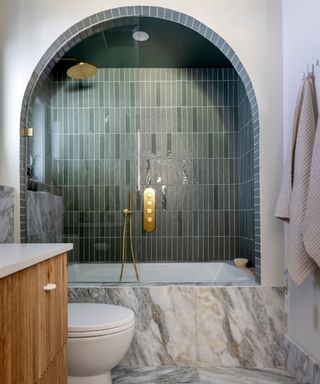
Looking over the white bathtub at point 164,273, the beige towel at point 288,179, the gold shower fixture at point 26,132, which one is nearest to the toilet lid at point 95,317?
the white bathtub at point 164,273

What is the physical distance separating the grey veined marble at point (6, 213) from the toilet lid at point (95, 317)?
57 centimetres

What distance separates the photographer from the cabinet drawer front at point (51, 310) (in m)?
1.12

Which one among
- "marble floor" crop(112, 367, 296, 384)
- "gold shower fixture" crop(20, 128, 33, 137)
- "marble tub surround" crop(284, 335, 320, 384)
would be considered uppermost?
"gold shower fixture" crop(20, 128, 33, 137)

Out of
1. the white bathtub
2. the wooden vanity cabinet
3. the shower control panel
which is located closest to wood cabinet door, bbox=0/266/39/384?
the wooden vanity cabinet

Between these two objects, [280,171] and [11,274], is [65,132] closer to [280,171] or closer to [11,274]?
[280,171]

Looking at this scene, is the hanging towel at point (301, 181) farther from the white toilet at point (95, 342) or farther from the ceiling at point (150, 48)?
the ceiling at point (150, 48)

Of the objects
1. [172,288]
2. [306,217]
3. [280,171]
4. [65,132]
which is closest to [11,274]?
[306,217]

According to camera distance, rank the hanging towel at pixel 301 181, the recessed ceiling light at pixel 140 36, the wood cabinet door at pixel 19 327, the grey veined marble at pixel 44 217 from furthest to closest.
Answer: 1. the recessed ceiling light at pixel 140 36
2. the grey veined marble at pixel 44 217
3. the hanging towel at pixel 301 181
4. the wood cabinet door at pixel 19 327

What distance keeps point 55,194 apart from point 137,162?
0.73 metres

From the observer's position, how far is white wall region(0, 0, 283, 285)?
2.39m

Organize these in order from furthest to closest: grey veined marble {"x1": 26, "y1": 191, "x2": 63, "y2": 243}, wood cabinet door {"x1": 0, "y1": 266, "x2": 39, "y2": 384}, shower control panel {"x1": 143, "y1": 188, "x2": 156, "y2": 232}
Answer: shower control panel {"x1": 143, "y1": 188, "x2": 156, "y2": 232}, grey veined marble {"x1": 26, "y1": 191, "x2": 63, "y2": 243}, wood cabinet door {"x1": 0, "y1": 266, "x2": 39, "y2": 384}

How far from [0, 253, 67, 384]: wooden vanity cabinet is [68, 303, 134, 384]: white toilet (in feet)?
0.98

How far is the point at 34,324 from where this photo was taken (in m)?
1.05

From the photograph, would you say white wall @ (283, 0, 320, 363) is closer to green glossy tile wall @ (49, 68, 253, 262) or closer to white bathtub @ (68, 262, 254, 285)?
white bathtub @ (68, 262, 254, 285)
